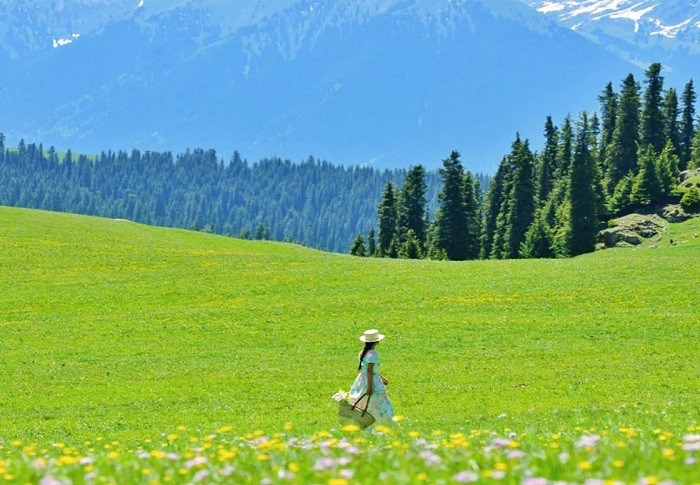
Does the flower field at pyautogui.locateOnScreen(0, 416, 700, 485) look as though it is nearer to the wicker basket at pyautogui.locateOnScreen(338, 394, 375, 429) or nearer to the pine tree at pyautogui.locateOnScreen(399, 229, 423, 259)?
the wicker basket at pyautogui.locateOnScreen(338, 394, 375, 429)

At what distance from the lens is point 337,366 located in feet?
101

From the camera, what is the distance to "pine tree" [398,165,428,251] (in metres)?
114

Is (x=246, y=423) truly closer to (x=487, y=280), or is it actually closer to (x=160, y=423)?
(x=160, y=423)

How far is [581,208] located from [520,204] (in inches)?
582

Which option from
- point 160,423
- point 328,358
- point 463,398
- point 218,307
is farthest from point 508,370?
point 218,307

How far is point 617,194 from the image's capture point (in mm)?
99375

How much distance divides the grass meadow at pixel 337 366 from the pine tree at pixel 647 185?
36.1 meters

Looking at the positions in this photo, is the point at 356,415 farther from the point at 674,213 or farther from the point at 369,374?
the point at 674,213

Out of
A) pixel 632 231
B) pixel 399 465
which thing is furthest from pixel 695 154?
pixel 399 465

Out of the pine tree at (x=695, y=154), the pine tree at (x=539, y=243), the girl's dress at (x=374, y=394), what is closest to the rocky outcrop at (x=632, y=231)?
the pine tree at (x=539, y=243)

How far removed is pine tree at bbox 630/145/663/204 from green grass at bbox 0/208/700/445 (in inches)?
1373

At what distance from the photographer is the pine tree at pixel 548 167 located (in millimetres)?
130250

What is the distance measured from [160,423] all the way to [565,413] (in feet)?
34.8

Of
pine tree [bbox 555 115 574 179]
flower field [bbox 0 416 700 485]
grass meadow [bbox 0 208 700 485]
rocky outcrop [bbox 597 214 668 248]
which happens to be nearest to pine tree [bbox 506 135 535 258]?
rocky outcrop [bbox 597 214 668 248]
